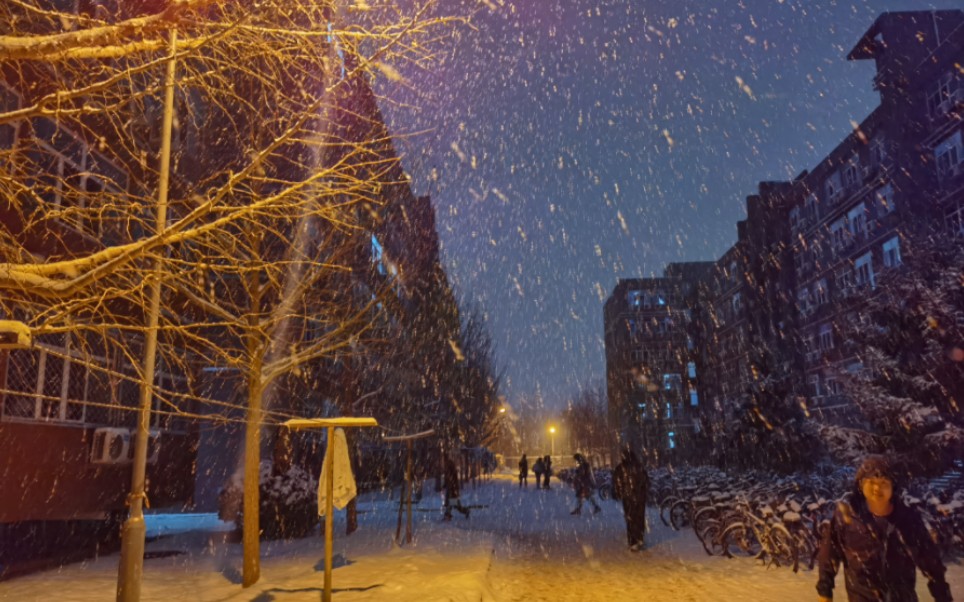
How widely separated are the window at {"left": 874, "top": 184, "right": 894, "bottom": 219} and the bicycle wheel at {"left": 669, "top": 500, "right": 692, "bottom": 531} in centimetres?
2093

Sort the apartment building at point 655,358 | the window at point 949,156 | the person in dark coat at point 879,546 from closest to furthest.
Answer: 1. the person in dark coat at point 879,546
2. the window at point 949,156
3. the apartment building at point 655,358

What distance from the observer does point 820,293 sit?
42.2 meters

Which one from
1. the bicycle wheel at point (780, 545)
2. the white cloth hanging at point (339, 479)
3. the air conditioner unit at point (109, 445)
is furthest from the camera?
the air conditioner unit at point (109, 445)

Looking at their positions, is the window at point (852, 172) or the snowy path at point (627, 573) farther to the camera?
the window at point (852, 172)

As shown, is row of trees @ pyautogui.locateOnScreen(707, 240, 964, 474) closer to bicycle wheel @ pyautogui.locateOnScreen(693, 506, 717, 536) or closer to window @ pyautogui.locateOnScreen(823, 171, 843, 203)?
bicycle wheel @ pyautogui.locateOnScreen(693, 506, 717, 536)

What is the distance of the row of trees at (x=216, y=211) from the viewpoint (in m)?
5.58

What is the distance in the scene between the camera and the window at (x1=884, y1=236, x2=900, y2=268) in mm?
32375

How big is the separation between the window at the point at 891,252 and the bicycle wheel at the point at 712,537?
23409mm

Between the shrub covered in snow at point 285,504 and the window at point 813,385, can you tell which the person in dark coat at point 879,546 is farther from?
the window at point 813,385

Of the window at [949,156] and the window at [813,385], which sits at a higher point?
the window at [949,156]

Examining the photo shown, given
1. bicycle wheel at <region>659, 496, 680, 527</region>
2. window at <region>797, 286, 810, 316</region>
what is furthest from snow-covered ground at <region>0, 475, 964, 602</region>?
window at <region>797, 286, 810, 316</region>

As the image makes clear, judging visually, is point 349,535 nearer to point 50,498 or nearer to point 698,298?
point 50,498

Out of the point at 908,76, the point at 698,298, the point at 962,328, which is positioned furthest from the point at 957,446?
the point at 698,298

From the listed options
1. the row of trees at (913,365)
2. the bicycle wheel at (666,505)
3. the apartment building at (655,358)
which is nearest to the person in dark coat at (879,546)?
the row of trees at (913,365)
